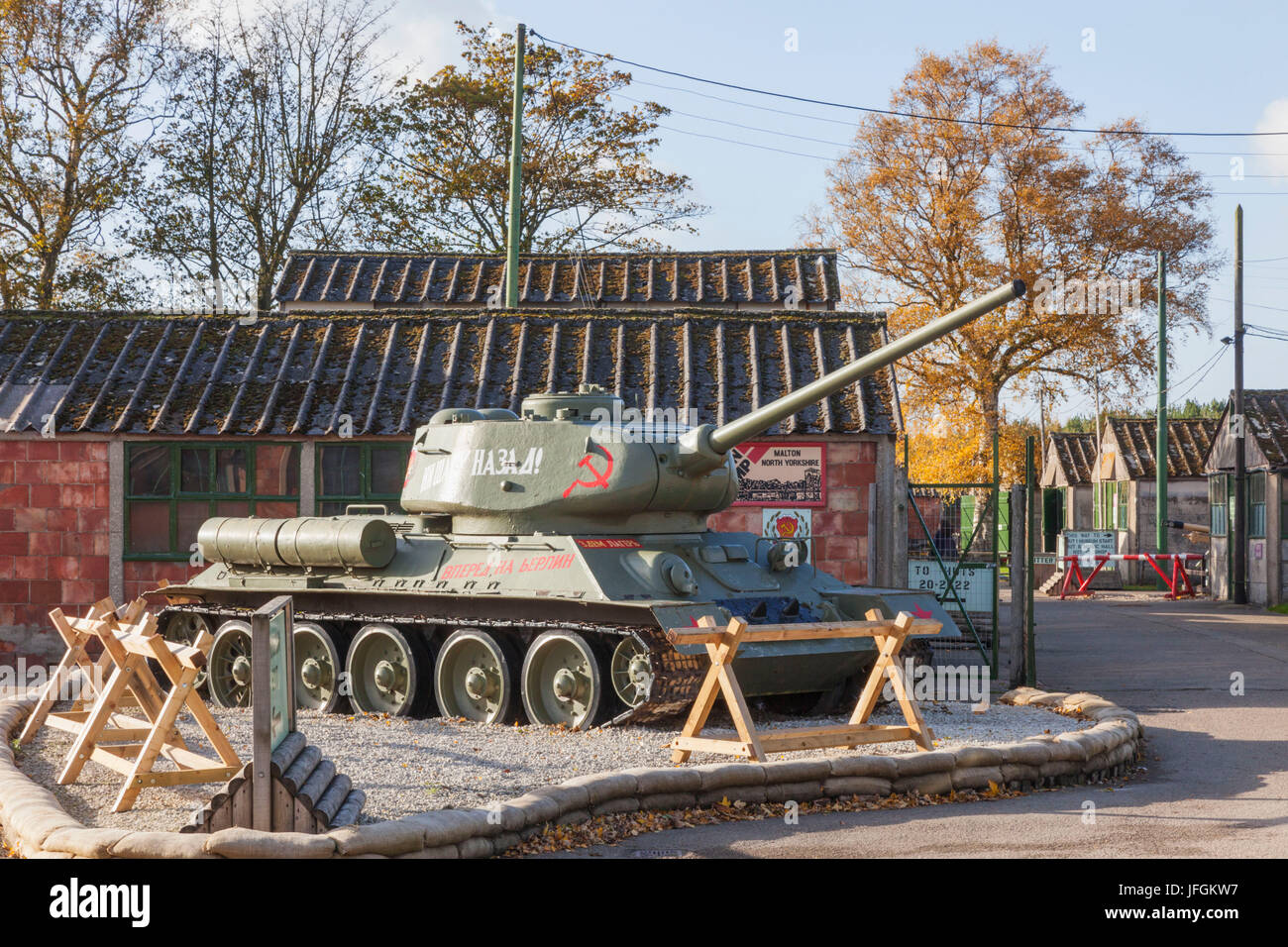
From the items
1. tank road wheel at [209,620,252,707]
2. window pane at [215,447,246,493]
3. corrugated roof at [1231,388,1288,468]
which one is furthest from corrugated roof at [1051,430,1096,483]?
tank road wheel at [209,620,252,707]

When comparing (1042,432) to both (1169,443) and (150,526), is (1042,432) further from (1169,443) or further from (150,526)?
(150,526)

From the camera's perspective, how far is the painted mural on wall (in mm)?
17219

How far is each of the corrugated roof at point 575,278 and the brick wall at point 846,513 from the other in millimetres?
8570

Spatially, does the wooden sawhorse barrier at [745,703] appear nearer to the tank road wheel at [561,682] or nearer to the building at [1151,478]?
the tank road wheel at [561,682]

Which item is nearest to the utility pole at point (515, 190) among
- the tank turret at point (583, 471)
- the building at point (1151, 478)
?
the tank turret at point (583, 471)

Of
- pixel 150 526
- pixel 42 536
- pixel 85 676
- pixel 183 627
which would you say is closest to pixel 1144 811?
pixel 85 676

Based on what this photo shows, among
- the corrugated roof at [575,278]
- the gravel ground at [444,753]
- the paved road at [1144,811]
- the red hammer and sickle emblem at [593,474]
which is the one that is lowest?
the paved road at [1144,811]

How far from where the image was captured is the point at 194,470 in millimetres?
17797

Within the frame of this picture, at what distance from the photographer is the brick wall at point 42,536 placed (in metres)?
17.5

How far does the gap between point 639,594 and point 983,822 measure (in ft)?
12.6

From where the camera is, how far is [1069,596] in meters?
32.9

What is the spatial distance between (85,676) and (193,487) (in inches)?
249

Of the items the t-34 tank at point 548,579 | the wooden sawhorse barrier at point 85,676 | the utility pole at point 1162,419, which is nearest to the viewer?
the wooden sawhorse barrier at point 85,676
